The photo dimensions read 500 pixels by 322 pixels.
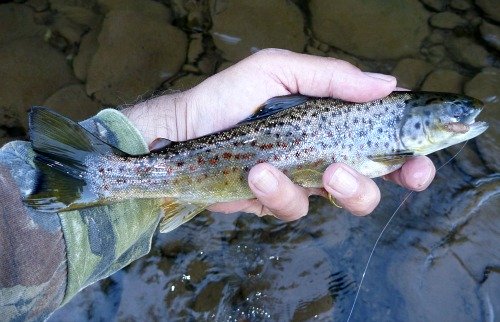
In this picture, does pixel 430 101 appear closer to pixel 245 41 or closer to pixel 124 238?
pixel 124 238

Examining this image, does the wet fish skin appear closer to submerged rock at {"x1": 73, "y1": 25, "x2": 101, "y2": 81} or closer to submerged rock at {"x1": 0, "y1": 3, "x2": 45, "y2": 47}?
submerged rock at {"x1": 73, "y1": 25, "x2": 101, "y2": 81}

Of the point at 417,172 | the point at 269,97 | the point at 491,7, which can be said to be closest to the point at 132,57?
the point at 269,97

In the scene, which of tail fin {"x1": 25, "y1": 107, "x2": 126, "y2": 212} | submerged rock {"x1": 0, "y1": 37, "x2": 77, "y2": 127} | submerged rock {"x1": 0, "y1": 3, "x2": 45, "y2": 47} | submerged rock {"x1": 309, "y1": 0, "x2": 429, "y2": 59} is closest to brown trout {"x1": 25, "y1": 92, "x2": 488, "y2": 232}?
tail fin {"x1": 25, "y1": 107, "x2": 126, "y2": 212}

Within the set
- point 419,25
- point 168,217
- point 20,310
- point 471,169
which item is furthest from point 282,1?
point 20,310

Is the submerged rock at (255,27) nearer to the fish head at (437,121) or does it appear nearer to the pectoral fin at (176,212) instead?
the fish head at (437,121)

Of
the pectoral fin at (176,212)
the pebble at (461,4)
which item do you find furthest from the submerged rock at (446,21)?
the pectoral fin at (176,212)

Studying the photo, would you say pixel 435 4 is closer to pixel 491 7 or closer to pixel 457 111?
pixel 491 7
